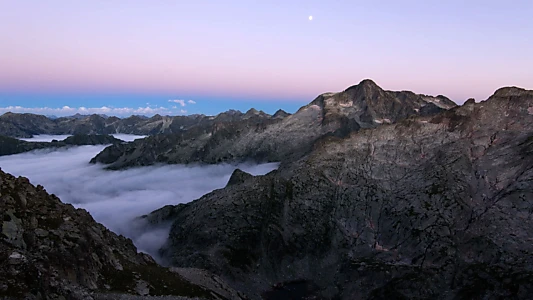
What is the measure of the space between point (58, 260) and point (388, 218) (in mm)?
131003

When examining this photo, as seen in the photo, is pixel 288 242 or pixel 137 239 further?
pixel 137 239

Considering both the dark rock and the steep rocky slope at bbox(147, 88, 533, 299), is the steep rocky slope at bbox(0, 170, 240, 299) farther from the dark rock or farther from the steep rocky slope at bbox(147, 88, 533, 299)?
the dark rock

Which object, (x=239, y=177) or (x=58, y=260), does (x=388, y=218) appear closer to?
(x=239, y=177)

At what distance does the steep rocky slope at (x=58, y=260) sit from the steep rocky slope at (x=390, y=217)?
6556 cm

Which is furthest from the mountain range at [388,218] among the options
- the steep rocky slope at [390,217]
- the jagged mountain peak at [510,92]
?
the jagged mountain peak at [510,92]

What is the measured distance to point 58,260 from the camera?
55.0 metres

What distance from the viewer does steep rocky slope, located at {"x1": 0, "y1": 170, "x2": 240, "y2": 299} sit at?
4547cm

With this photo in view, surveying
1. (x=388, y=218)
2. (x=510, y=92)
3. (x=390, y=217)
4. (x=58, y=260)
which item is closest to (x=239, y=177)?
(x=388, y=218)

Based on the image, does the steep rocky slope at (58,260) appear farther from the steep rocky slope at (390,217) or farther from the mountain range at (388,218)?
the steep rocky slope at (390,217)

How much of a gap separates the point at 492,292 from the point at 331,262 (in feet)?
187

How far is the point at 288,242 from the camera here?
153 metres

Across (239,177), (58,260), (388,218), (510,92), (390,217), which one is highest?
(510,92)

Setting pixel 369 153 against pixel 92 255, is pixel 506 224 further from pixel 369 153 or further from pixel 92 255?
pixel 92 255

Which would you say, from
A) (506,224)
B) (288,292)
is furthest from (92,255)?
(506,224)
